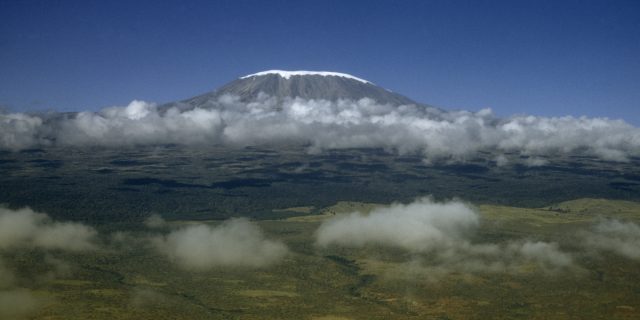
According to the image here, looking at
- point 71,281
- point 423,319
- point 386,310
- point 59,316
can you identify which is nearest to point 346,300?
point 386,310

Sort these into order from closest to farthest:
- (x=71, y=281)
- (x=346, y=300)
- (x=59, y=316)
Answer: (x=59, y=316) → (x=346, y=300) → (x=71, y=281)

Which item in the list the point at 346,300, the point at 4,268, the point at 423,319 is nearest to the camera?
the point at 423,319

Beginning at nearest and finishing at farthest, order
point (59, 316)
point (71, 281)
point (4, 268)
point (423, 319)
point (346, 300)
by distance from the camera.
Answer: point (59, 316) < point (423, 319) < point (346, 300) < point (71, 281) < point (4, 268)

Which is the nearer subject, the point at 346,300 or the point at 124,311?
the point at 124,311

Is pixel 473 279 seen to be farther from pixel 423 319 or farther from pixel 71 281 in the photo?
pixel 71 281

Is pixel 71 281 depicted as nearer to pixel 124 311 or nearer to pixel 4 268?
pixel 4 268

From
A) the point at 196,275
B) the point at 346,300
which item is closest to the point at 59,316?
the point at 196,275

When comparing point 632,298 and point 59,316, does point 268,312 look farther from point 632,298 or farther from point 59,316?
point 632,298

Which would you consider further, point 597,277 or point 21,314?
point 597,277

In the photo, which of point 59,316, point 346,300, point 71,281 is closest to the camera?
point 59,316
